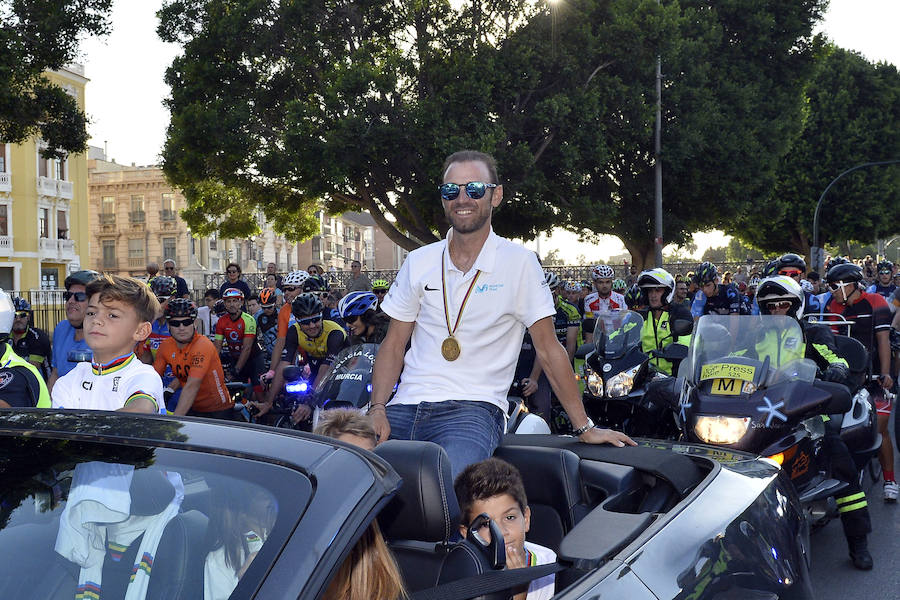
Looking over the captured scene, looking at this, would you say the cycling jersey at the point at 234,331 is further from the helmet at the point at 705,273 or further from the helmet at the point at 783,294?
the helmet at the point at 705,273

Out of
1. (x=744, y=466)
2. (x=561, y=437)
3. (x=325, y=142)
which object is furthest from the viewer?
(x=325, y=142)

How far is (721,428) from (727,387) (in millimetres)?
310

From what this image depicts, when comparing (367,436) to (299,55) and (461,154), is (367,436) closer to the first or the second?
(461,154)

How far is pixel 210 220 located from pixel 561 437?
90.2 ft

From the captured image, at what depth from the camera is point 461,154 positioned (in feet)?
11.9

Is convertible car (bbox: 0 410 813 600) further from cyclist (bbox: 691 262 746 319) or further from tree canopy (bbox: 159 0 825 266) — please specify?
tree canopy (bbox: 159 0 825 266)

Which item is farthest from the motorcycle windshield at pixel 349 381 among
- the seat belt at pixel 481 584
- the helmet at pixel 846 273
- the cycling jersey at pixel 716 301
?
the cycling jersey at pixel 716 301

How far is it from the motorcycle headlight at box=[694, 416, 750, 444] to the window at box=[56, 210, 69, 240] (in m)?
53.2

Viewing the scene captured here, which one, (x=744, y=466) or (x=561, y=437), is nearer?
(x=744, y=466)

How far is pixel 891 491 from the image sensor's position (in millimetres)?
7305

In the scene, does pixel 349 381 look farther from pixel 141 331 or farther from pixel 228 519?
pixel 228 519

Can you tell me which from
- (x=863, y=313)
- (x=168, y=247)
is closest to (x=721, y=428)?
(x=863, y=313)

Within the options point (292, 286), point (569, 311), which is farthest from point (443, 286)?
point (292, 286)

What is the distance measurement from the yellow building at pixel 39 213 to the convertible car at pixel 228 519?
51.2 m
